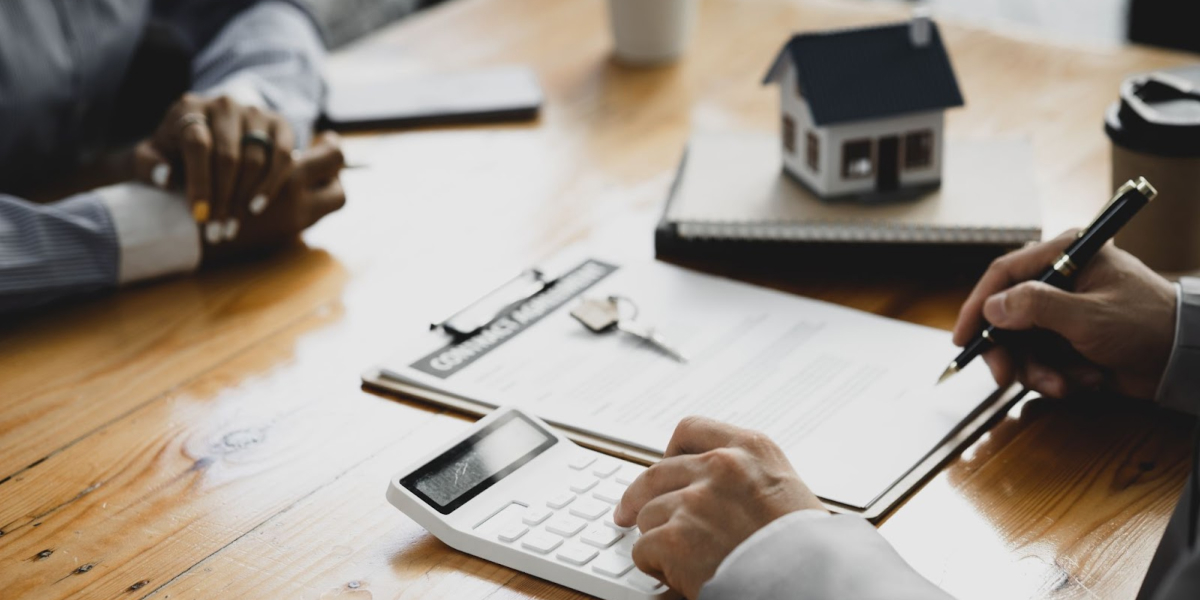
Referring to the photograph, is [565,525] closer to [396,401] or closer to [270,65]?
[396,401]

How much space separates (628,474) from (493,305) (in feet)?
0.97

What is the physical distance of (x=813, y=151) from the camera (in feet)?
3.72

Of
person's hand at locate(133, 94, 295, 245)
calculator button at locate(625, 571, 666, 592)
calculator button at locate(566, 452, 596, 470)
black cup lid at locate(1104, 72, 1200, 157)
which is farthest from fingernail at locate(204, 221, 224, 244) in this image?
black cup lid at locate(1104, 72, 1200, 157)

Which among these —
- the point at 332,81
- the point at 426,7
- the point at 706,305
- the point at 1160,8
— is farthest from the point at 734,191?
the point at 426,7

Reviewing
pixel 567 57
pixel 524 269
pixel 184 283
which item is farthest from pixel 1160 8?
pixel 184 283

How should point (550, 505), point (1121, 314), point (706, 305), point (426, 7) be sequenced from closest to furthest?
point (550, 505) < point (1121, 314) < point (706, 305) < point (426, 7)

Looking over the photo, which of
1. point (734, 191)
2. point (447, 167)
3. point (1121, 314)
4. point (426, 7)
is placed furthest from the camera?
point (426, 7)

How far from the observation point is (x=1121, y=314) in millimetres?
868

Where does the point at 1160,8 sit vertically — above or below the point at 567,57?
below

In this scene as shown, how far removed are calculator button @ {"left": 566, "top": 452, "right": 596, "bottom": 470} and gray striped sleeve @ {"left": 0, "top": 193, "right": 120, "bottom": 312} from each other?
58 centimetres

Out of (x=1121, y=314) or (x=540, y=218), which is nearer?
(x=1121, y=314)

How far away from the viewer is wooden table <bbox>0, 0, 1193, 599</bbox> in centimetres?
74

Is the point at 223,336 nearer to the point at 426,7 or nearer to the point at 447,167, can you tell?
the point at 447,167

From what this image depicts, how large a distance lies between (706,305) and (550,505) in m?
0.33
